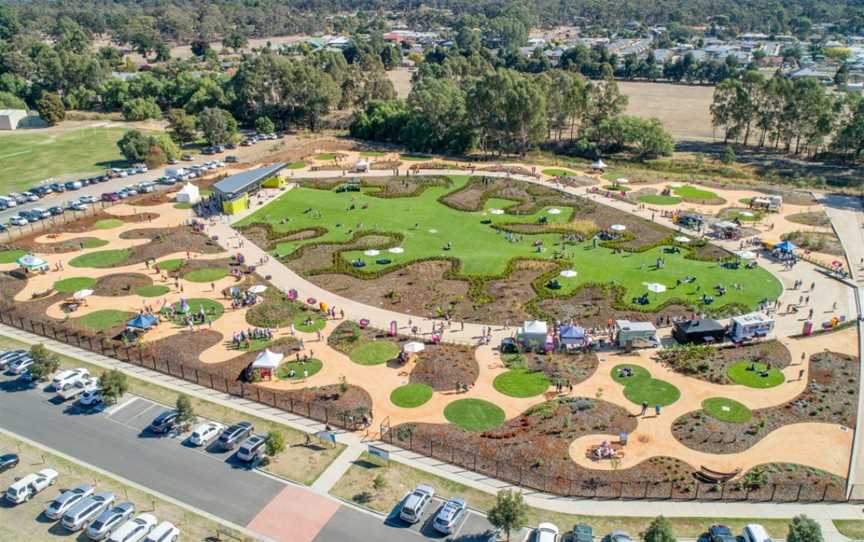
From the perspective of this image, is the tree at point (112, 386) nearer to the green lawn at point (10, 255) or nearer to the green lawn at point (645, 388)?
the green lawn at point (10, 255)

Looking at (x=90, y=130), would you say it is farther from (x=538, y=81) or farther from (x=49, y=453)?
(x=49, y=453)

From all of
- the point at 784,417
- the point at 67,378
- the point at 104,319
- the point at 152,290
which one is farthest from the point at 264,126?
the point at 784,417

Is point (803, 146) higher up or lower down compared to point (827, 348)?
higher up

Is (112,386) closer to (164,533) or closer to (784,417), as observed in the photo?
(164,533)

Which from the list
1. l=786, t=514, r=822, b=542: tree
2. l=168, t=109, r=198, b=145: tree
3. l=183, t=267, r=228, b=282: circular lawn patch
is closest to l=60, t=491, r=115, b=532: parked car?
l=183, t=267, r=228, b=282: circular lawn patch

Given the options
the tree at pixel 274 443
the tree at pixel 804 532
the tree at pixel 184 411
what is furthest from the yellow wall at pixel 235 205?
the tree at pixel 804 532

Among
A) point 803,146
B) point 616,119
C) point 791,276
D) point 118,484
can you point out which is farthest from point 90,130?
point 803,146
